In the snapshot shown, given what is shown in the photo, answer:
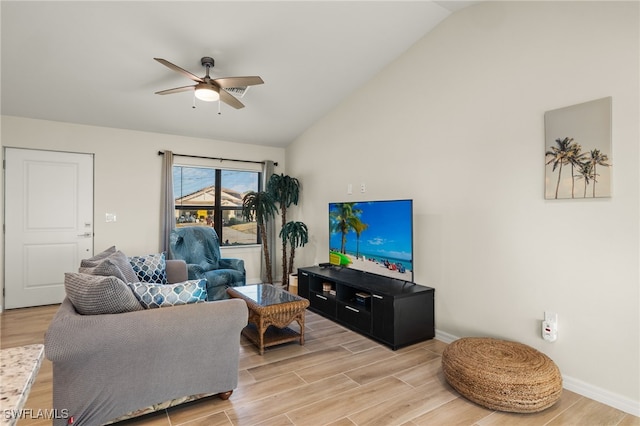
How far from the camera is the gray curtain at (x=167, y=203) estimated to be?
15.9 ft

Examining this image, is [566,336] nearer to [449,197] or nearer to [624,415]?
[624,415]

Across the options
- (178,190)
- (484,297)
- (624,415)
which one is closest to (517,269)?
(484,297)

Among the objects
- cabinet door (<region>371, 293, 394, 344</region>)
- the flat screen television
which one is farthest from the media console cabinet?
the flat screen television

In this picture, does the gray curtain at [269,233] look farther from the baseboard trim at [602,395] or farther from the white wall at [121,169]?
the baseboard trim at [602,395]

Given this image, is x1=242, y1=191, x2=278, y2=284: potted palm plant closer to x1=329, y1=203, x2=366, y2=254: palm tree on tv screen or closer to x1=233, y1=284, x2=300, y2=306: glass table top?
x1=329, y1=203, x2=366, y2=254: palm tree on tv screen

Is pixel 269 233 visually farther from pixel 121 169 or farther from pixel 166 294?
pixel 166 294

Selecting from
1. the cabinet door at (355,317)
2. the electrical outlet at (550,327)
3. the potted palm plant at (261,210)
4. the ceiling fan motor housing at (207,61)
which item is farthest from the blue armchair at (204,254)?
the electrical outlet at (550,327)

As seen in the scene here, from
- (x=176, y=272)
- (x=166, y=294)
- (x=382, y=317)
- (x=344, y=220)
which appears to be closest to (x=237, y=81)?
(x=166, y=294)

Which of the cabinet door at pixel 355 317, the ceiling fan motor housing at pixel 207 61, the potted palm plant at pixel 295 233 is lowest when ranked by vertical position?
the cabinet door at pixel 355 317

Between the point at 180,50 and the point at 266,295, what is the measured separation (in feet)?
8.22

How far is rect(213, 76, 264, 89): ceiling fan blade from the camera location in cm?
289

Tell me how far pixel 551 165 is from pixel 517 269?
2.75 ft

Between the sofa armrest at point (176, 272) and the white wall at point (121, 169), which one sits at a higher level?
the white wall at point (121, 169)

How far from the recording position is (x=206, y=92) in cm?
303
